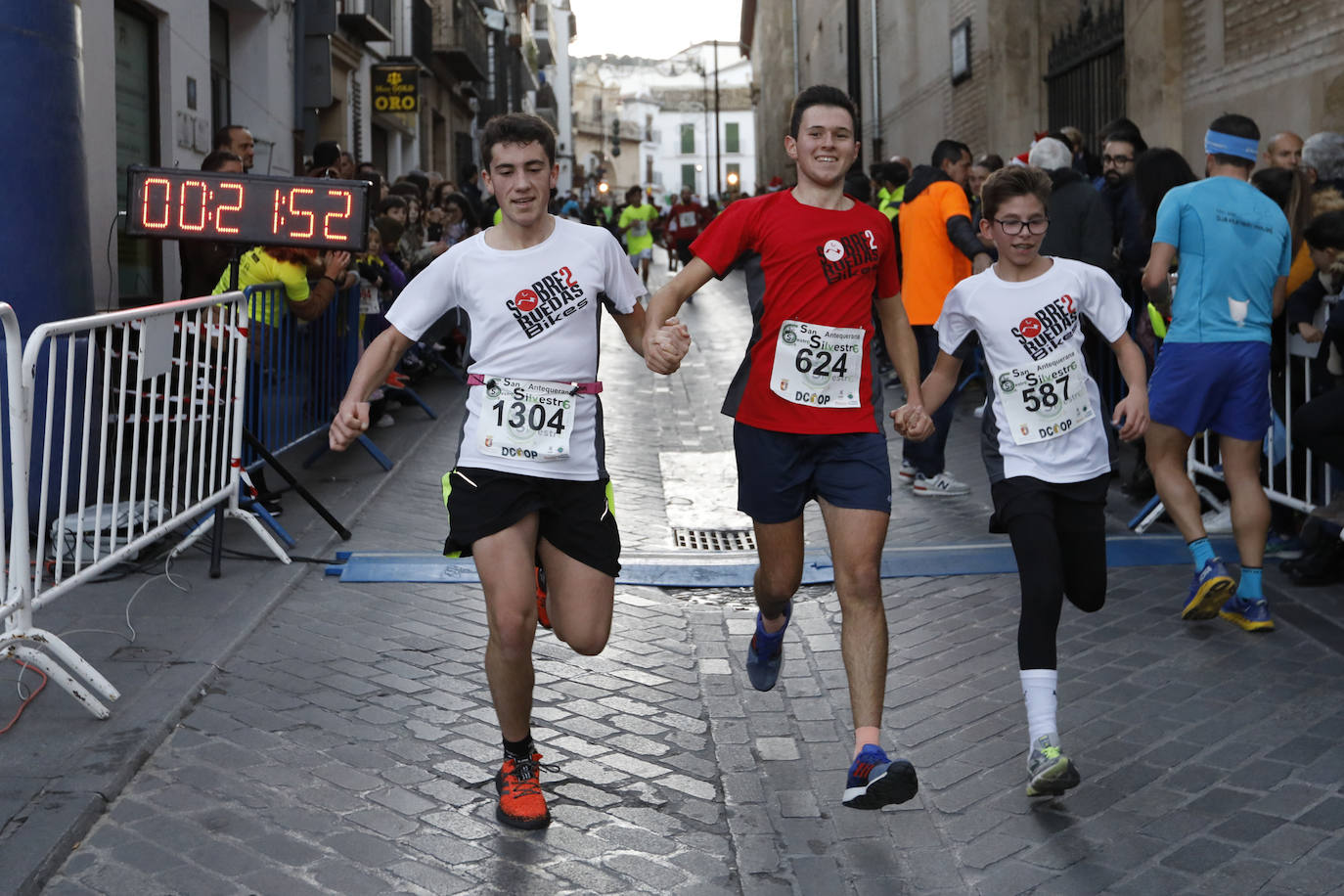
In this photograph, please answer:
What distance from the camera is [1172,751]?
4.79 m

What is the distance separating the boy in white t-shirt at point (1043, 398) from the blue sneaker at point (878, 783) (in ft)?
2.40

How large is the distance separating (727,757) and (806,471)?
2.96 ft

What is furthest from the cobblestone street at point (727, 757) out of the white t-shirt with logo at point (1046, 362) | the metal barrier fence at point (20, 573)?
the white t-shirt with logo at point (1046, 362)

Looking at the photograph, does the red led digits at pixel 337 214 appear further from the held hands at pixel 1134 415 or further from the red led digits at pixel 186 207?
the held hands at pixel 1134 415

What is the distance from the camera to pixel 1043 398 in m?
4.80

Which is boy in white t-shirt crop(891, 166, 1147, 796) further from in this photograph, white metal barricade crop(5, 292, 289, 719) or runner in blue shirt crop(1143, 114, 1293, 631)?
white metal barricade crop(5, 292, 289, 719)

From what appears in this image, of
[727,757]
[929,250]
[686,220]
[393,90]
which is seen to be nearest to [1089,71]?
[929,250]

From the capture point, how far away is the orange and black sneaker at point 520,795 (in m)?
4.35

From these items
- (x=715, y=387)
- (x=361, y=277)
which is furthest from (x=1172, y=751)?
(x=715, y=387)

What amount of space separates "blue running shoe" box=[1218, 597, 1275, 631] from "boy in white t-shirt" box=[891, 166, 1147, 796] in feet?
4.95

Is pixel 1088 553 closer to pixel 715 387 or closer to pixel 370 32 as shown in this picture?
pixel 715 387

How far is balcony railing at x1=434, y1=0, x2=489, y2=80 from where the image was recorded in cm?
3177

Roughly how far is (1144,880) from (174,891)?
229 centimetres

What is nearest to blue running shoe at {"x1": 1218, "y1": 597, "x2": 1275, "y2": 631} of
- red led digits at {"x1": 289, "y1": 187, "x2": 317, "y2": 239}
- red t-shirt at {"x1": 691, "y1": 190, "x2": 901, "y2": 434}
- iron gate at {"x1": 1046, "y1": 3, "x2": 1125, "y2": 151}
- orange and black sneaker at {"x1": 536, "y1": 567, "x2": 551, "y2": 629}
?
red t-shirt at {"x1": 691, "y1": 190, "x2": 901, "y2": 434}
